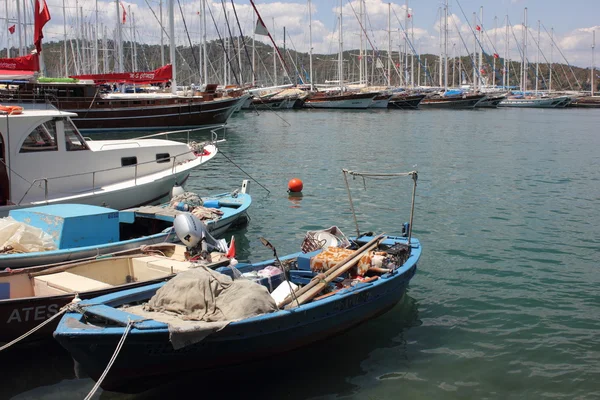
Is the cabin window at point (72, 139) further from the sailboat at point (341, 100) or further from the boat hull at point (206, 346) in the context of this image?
the sailboat at point (341, 100)

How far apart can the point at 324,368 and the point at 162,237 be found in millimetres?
4905

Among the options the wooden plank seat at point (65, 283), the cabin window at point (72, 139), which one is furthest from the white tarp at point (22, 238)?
the cabin window at point (72, 139)

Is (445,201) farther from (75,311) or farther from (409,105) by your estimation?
(409,105)

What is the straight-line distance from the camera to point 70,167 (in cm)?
1445

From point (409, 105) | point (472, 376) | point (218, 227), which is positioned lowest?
point (472, 376)

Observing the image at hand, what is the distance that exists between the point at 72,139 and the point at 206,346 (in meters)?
8.88

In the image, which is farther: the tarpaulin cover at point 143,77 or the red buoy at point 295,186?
the tarpaulin cover at point 143,77

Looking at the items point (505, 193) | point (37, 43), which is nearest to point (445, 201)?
point (505, 193)

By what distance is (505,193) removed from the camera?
21828mm

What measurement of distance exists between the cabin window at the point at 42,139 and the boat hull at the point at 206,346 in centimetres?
792

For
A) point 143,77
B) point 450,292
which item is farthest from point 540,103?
point 450,292

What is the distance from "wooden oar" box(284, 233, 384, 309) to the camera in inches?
340

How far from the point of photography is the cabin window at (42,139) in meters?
13.6

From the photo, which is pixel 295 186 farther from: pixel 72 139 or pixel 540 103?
pixel 540 103
